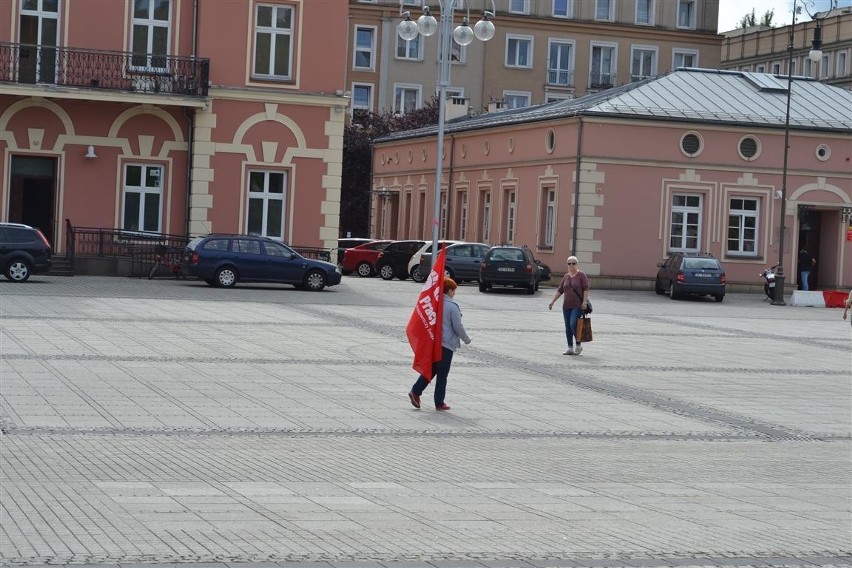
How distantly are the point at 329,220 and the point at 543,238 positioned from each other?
11491mm

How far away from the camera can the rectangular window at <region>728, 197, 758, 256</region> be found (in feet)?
164

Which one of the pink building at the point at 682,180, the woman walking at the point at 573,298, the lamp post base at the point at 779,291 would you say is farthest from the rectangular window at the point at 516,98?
the woman walking at the point at 573,298

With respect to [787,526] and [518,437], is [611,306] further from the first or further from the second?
[787,526]

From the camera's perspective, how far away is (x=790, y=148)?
50344 mm

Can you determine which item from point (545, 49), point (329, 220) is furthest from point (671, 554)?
point (545, 49)

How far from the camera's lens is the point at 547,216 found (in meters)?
51.6

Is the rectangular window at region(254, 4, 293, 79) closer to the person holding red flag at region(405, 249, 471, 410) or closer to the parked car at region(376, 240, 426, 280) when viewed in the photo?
the parked car at region(376, 240, 426, 280)

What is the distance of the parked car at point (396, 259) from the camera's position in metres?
49.7

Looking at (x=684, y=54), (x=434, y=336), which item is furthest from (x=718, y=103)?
(x=434, y=336)

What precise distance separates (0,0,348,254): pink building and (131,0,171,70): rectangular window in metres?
0.04

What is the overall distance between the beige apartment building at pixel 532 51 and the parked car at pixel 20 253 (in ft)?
158

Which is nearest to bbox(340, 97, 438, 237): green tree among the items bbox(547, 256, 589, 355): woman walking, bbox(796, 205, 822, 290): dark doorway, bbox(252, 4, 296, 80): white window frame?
bbox(796, 205, 822, 290): dark doorway

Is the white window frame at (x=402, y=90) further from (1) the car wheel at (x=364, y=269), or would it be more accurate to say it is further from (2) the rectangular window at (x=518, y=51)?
(1) the car wheel at (x=364, y=269)

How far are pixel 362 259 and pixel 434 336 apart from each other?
116 ft
